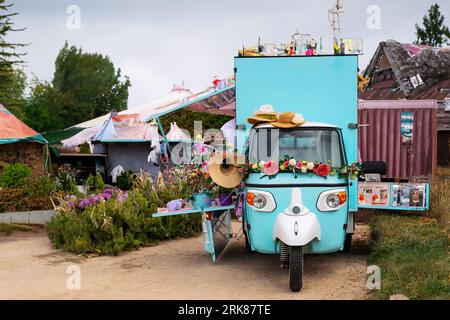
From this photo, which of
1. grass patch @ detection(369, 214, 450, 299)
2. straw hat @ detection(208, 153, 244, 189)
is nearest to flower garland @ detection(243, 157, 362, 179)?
straw hat @ detection(208, 153, 244, 189)

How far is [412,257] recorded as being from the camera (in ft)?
26.6

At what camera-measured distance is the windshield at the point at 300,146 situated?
347 inches

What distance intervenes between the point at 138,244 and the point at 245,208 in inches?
132

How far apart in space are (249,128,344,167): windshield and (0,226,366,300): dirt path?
68.1 inches

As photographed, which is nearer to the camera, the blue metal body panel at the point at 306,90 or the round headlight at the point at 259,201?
the round headlight at the point at 259,201

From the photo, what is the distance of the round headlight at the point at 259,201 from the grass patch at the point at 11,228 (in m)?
7.63

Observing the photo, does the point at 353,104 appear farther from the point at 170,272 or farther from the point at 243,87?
the point at 170,272

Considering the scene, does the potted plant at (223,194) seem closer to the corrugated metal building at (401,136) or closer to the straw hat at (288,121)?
the straw hat at (288,121)

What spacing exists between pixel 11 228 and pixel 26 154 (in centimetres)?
592

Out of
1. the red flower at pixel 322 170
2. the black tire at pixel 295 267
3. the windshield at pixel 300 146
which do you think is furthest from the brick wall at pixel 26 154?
the black tire at pixel 295 267

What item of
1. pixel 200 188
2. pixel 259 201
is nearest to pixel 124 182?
pixel 200 188

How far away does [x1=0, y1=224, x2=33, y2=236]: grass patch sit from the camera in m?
13.9

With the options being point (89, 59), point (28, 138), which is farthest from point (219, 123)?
point (89, 59)

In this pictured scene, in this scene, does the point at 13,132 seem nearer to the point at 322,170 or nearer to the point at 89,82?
the point at 322,170
